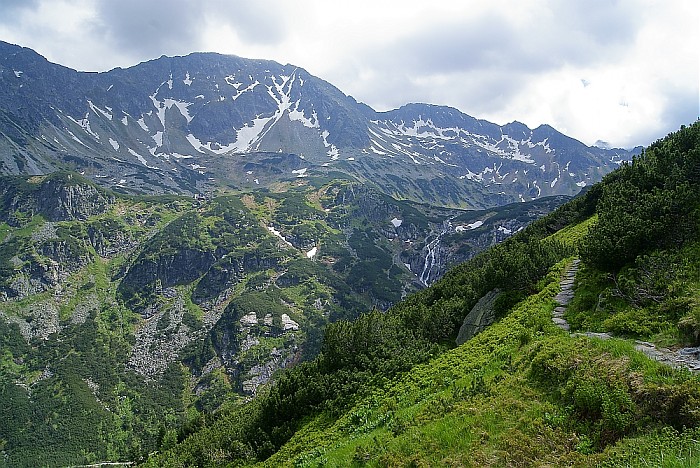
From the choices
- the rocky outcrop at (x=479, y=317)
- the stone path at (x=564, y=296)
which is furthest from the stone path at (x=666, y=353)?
the rocky outcrop at (x=479, y=317)

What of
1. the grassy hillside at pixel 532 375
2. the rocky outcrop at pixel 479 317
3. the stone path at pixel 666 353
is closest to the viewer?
the grassy hillside at pixel 532 375

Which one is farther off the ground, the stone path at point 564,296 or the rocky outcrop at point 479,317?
the stone path at point 564,296

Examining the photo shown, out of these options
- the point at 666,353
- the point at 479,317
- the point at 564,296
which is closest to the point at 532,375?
the point at 666,353

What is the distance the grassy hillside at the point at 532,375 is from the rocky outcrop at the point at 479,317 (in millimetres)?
616

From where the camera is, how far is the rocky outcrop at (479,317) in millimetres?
25344

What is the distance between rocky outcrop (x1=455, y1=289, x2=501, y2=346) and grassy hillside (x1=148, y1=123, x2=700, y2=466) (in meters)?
0.62

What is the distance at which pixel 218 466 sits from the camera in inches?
1022

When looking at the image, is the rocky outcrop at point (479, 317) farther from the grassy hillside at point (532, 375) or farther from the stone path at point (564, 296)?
the stone path at point (564, 296)

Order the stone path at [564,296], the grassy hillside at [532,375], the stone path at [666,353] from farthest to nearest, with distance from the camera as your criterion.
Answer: the stone path at [564,296]
the stone path at [666,353]
the grassy hillside at [532,375]

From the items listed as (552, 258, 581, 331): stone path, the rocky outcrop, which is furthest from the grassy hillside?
the rocky outcrop

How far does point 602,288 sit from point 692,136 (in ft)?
47.0

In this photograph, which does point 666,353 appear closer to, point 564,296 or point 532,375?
point 532,375

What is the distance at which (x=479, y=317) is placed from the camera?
26.7 m

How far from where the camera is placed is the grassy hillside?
10000 millimetres
